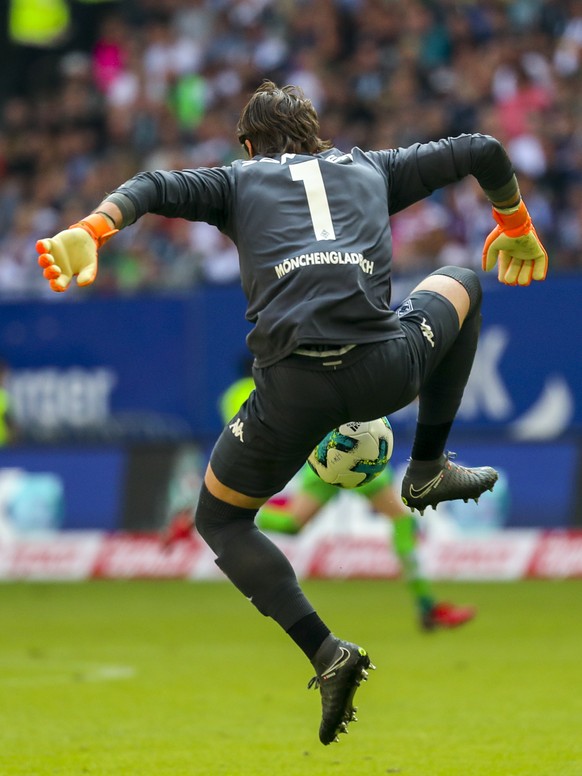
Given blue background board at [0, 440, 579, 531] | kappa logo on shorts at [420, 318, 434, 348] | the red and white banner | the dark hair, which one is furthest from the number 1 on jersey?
blue background board at [0, 440, 579, 531]

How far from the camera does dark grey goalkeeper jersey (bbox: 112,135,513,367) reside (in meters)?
5.54

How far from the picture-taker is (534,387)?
16.2 meters

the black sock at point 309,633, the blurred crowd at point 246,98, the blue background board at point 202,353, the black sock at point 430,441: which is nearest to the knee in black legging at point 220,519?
the black sock at point 309,633

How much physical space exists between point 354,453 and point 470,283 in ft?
2.78

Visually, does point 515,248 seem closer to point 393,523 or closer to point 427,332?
point 427,332

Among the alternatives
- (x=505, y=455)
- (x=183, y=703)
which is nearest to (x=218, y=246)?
(x=505, y=455)

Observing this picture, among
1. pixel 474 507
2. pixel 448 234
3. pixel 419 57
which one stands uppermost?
pixel 419 57

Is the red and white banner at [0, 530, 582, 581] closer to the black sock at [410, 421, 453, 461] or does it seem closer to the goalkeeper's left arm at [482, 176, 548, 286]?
the black sock at [410, 421, 453, 461]

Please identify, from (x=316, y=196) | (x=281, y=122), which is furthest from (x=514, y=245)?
(x=281, y=122)

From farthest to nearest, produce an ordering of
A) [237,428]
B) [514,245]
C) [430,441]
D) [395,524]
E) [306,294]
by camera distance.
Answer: [395,524] < [430,441] < [514,245] < [237,428] < [306,294]

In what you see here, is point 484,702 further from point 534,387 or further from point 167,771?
point 534,387

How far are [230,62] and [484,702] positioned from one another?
1397 centimetres

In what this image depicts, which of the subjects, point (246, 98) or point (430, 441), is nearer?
point (430, 441)

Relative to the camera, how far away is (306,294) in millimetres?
5535
